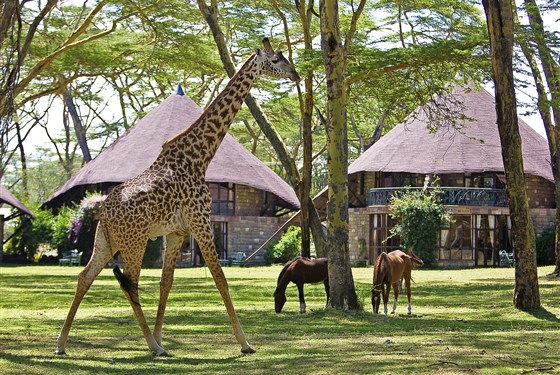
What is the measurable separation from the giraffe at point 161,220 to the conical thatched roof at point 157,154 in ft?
108

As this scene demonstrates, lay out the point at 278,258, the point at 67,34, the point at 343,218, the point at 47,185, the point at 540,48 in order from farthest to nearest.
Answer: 1. the point at 47,185
2. the point at 278,258
3. the point at 67,34
4. the point at 540,48
5. the point at 343,218

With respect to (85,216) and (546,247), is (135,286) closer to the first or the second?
(546,247)

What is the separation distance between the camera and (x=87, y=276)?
36.8 ft

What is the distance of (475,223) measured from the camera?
42688 millimetres

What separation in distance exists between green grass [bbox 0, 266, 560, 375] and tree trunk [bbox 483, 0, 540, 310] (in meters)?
0.71

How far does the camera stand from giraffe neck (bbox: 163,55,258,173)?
12.0 metres

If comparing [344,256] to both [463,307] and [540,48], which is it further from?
[540,48]

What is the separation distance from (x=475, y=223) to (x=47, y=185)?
5274 centimetres

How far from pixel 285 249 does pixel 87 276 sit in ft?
113

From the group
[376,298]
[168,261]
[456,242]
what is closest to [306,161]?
[376,298]

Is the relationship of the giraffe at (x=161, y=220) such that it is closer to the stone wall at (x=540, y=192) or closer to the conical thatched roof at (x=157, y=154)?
the conical thatched roof at (x=157, y=154)

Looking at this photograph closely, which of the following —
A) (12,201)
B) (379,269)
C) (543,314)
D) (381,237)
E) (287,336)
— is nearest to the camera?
(287,336)

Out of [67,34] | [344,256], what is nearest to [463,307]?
[344,256]

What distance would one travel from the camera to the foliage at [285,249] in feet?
150
